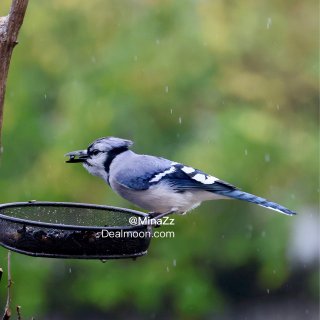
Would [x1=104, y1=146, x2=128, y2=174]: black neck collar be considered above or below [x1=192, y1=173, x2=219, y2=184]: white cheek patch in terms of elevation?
above

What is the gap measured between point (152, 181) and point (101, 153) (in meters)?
0.24

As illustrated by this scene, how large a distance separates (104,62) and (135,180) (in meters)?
2.79

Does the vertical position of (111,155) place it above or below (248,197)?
above

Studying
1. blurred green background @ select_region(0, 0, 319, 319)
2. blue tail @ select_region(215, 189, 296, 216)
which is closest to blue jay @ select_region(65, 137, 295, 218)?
blue tail @ select_region(215, 189, 296, 216)

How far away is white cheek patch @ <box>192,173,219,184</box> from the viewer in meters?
2.92

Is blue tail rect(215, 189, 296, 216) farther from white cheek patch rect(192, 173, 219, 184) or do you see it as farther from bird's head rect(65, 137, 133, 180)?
bird's head rect(65, 137, 133, 180)

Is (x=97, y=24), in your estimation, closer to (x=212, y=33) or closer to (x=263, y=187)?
(x=212, y=33)

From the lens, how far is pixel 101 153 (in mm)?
2771

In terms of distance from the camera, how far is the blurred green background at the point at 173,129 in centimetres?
526

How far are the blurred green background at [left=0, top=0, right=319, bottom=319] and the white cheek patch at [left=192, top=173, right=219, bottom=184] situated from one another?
2.08m

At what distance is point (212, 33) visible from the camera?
5641 mm

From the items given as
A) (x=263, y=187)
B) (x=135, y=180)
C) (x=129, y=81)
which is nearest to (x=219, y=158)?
(x=263, y=187)

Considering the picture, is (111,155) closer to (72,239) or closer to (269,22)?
(72,239)

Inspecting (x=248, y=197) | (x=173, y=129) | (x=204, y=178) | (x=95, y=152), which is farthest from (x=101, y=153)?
(x=173, y=129)
